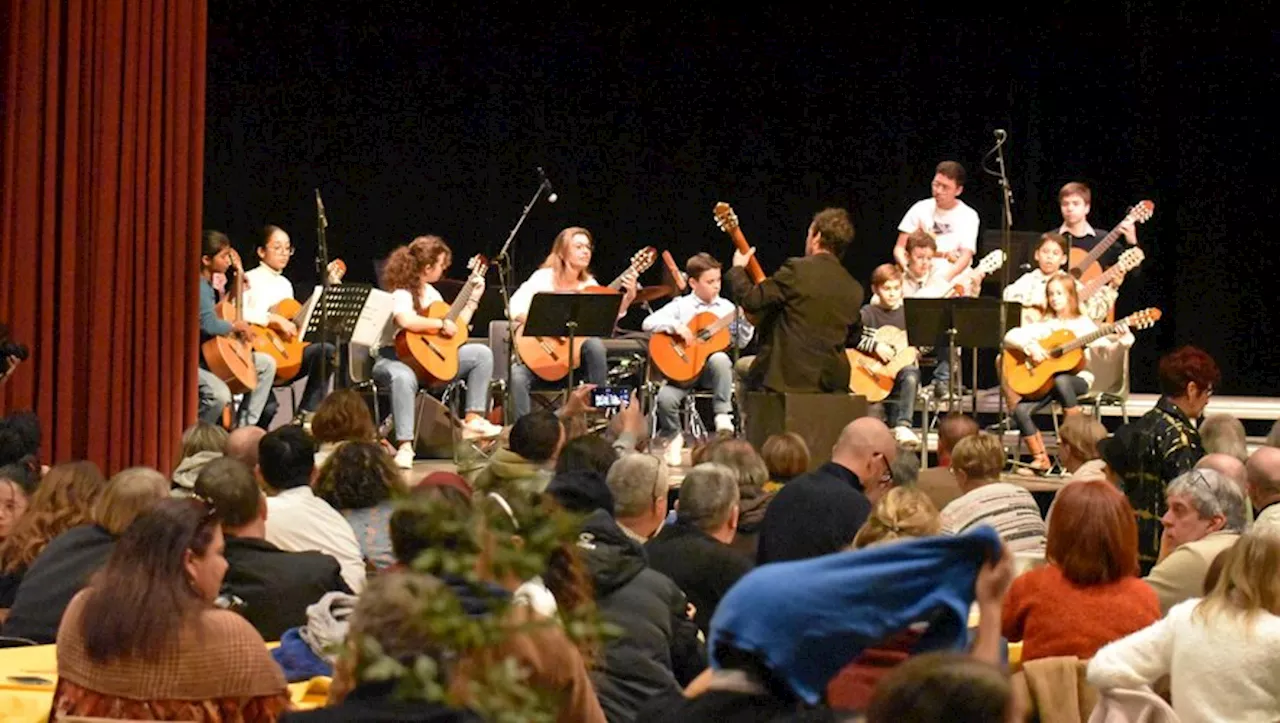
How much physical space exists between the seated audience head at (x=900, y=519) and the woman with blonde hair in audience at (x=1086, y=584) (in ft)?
1.59

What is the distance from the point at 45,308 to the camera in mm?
9438

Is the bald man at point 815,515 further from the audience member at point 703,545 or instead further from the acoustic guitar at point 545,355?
the acoustic guitar at point 545,355

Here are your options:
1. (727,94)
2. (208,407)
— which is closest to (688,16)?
(727,94)

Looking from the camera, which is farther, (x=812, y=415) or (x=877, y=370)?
(x=877, y=370)

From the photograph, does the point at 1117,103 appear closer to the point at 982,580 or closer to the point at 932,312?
the point at 932,312

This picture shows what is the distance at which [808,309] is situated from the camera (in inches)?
417

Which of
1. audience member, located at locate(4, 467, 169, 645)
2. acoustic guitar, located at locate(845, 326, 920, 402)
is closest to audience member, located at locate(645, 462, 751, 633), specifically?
audience member, located at locate(4, 467, 169, 645)

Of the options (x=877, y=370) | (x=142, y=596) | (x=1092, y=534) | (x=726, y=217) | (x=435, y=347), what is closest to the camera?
(x=142, y=596)

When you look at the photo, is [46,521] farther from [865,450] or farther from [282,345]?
[282,345]

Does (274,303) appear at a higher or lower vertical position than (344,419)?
higher

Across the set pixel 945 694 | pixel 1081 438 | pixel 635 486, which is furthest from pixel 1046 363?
pixel 945 694

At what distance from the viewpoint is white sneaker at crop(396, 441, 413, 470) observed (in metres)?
11.2

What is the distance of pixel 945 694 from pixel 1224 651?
2293mm

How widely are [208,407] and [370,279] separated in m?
4.29
